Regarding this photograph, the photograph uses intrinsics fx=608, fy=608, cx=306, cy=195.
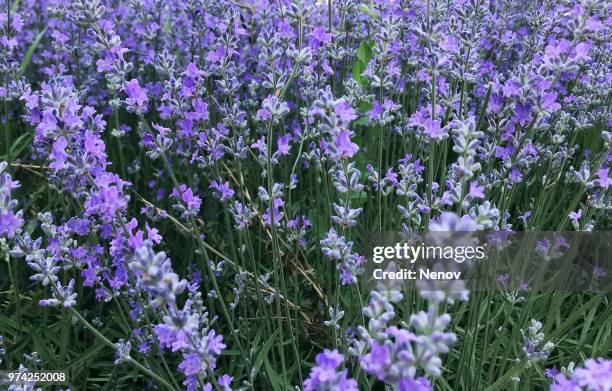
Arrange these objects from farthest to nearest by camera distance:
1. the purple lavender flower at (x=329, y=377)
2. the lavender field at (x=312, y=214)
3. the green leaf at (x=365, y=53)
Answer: the green leaf at (x=365, y=53) < the lavender field at (x=312, y=214) < the purple lavender flower at (x=329, y=377)

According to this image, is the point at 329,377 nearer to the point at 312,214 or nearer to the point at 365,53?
the point at 312,214

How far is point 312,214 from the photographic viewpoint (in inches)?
113

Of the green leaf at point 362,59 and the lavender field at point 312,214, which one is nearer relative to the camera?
the lavender field at point 312,214

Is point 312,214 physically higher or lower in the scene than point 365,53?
lower

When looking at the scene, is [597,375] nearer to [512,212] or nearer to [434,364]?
[434,364]

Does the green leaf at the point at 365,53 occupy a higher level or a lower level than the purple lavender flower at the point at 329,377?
higher

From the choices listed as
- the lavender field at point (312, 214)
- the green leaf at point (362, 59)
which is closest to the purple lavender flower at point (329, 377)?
the lavender field at point (312, 214)

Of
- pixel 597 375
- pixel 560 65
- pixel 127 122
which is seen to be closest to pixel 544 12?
pixel 560 65

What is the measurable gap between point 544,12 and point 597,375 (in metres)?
2.03

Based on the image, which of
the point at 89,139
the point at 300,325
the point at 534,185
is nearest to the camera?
the point at 89,139

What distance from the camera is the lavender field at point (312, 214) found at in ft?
5.28

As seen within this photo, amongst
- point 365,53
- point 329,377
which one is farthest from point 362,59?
point 329,377

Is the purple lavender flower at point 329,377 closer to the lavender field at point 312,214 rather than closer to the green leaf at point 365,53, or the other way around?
the lavender field at point 312,214

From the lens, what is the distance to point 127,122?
12.8 ft
